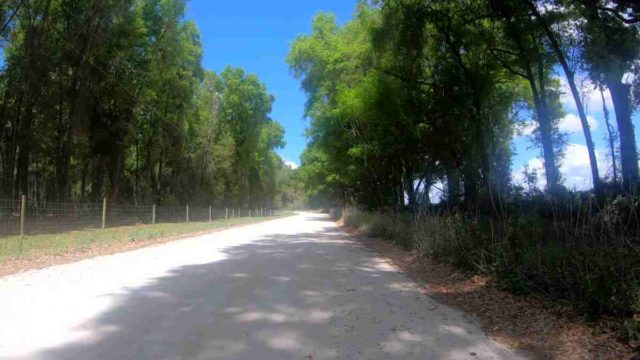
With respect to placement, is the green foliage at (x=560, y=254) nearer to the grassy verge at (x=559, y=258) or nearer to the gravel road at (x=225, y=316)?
the grassy verge at (x=559, y=258)

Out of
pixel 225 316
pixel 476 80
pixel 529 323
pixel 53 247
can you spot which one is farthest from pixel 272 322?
pixel 53 247

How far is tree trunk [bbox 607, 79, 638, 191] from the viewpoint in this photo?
9.08 meters

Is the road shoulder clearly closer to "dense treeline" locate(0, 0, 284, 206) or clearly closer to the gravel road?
the gravel road

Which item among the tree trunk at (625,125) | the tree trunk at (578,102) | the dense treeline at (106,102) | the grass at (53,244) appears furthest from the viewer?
the dense treeline at (106,102)

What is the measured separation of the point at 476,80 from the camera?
12797mm

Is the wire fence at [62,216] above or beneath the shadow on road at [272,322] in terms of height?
above

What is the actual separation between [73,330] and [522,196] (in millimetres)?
9399

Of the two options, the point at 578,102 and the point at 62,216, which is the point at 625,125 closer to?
the point at 578,102

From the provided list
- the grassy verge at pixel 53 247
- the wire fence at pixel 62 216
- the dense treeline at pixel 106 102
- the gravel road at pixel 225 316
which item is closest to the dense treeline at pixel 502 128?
the gravel road at pixel 225 316

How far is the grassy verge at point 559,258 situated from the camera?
5.55m

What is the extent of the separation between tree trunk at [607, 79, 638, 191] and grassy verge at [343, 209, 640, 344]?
1.68m

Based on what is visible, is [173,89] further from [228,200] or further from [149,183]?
[228,200]

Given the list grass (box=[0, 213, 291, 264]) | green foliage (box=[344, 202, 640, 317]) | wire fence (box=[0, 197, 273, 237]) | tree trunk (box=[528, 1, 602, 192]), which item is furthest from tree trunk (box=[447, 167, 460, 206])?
wire fence (box=[0, 197, 273, 237])

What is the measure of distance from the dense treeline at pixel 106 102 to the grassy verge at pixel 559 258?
2084 cm
